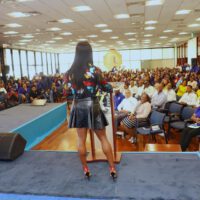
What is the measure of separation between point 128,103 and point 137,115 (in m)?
0.66

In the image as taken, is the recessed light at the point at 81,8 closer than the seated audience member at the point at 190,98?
No

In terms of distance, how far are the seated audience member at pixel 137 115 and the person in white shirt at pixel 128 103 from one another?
0.39 metres

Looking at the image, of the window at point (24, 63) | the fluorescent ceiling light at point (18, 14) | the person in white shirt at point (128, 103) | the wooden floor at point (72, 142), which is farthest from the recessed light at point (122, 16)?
the window at point (24, 63)

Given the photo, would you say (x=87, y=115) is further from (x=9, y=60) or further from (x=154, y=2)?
(x=9, y=60)

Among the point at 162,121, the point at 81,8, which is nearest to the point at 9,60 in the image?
the point at 81,8

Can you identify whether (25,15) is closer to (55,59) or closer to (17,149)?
(17,149)

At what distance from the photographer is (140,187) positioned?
2275 millimetres

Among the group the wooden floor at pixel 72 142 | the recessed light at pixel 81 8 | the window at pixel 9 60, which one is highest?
the recessed light at pixel 81 8

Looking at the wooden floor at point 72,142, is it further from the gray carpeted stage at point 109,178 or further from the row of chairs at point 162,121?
Answer: the gray carpeted stage at point 109,178

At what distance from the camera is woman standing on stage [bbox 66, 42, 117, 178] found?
7.60 feet

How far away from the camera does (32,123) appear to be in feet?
17.8

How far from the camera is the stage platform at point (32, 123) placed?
5.02m

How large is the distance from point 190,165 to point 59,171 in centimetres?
138

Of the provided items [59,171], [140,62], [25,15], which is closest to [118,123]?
[59,171]
